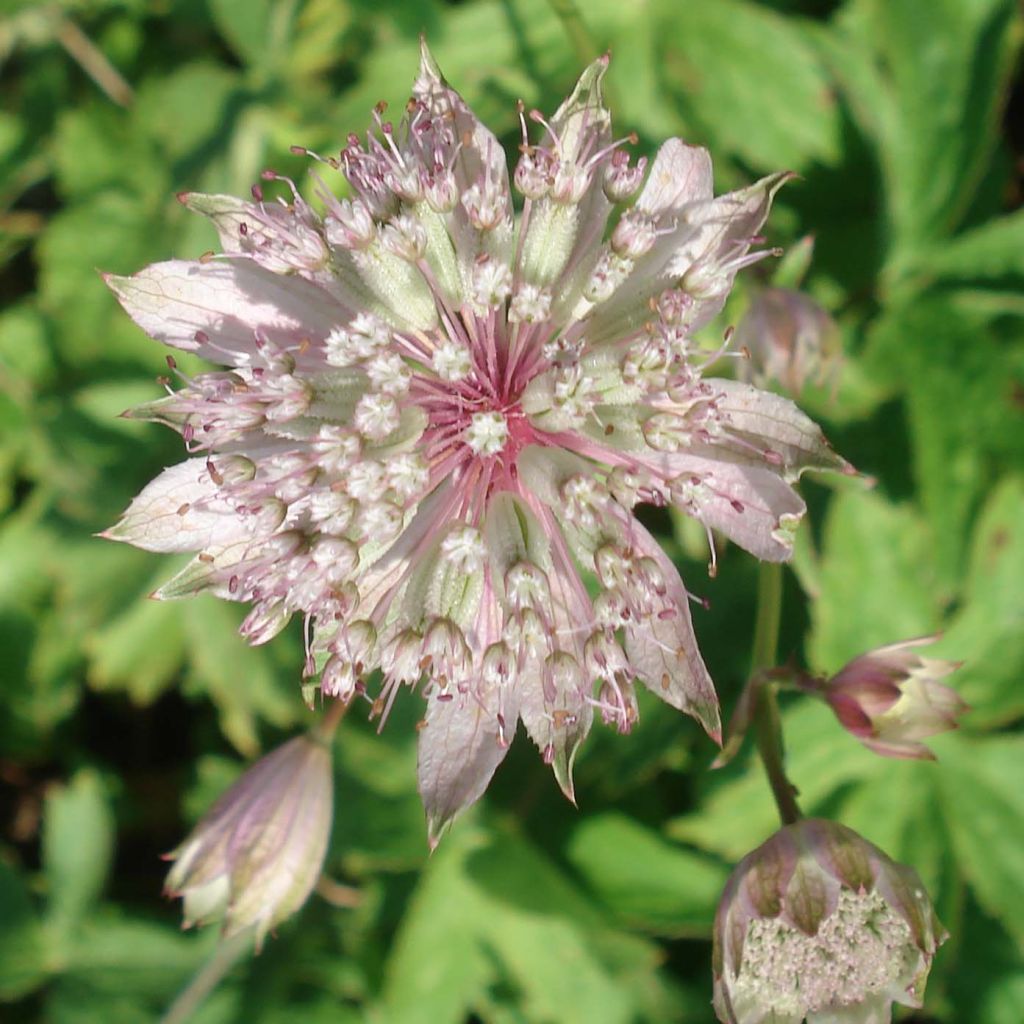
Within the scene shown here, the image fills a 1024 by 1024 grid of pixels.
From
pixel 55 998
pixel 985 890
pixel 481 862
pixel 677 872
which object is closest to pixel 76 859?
pixel 55 998

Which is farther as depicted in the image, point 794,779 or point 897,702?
point 794,779

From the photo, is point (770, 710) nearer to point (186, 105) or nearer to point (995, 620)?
point (995, 620)

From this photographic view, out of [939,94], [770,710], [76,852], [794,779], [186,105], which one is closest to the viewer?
[770,710]

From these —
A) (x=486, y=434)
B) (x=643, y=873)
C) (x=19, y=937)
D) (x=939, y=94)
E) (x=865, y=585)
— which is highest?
(x=486, y=434)

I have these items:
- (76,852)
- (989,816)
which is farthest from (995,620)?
(76,852)

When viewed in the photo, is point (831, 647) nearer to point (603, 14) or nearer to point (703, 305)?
point (703, 305)
